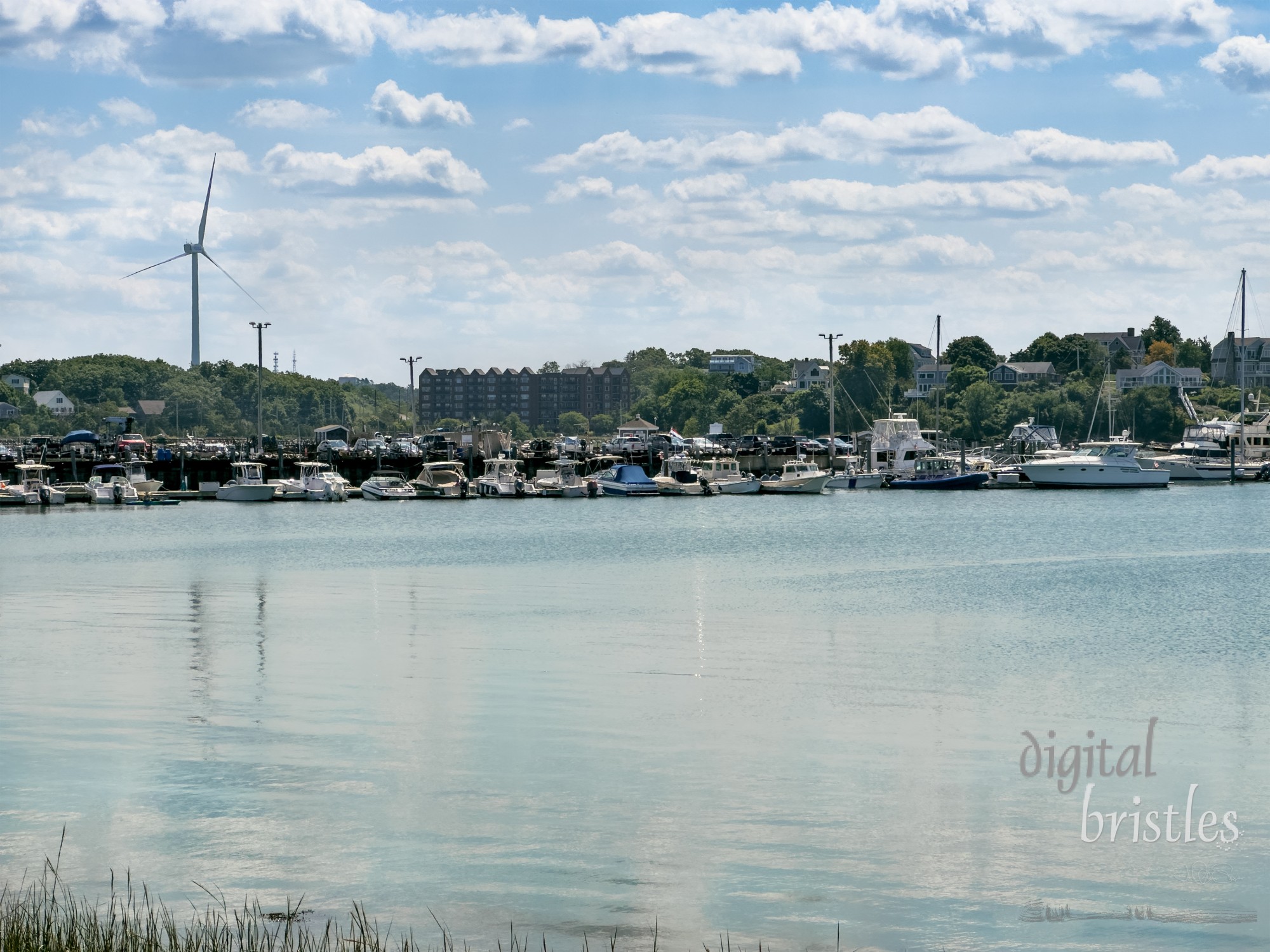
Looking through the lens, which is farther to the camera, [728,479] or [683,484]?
[728,479]

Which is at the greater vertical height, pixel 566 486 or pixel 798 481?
pixel 798 481

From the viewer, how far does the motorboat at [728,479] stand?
130m

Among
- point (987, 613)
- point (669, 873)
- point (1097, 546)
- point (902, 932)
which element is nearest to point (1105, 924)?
point (902, 932)

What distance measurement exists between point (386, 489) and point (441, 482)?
6.68 meters

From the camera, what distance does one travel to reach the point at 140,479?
122 metres

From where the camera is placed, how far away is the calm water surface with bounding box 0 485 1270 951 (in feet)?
58.1

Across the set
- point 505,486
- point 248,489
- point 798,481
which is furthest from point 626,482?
point 248,489

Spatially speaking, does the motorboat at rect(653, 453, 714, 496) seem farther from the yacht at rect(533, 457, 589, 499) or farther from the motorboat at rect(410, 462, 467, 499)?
the motorboat at rect(410, 462, 467, 499)

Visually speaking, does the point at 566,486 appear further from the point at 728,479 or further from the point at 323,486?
the point at 323,486

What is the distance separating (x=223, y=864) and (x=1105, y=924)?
1045 centimetres

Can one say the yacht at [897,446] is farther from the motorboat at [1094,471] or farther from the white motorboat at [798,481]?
the white motorboat at [798,481]

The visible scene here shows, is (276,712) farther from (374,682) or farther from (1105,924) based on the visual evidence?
(1105,924)

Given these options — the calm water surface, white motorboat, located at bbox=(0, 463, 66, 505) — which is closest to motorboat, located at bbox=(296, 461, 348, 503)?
white motorboat, located at bbox=(0, 463, 66, 505)

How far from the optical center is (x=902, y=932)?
1630cm
